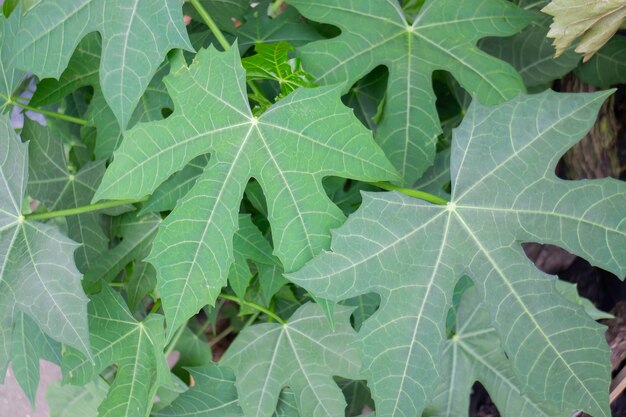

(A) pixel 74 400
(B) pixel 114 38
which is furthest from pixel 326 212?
(A) pixel 74 400

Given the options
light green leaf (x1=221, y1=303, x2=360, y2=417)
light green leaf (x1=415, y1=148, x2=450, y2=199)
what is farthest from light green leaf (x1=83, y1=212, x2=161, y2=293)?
light green leaf (x1=415, y1=148, x2=450, y2=199)

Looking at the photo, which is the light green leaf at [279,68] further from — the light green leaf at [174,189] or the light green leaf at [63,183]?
the light green leaf at [63,183]

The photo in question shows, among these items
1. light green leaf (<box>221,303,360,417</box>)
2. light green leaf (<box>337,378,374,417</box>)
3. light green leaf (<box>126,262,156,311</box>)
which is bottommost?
light green leaf (<box>337,378,374,417</box>)

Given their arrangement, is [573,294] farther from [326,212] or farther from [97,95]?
[97,95]

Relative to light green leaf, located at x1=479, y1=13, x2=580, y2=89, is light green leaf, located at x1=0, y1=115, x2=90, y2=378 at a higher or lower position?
lower

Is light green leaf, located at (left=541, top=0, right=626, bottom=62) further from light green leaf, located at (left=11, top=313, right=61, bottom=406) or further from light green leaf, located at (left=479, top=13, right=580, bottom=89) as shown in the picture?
light green leaf, located at (left=11, top=313, right=61, bottom=406)

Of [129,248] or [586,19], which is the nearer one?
[586,19]
